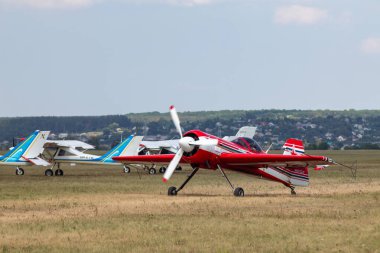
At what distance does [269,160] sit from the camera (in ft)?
107

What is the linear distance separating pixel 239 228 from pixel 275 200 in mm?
8807

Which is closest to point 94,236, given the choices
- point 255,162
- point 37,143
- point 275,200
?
point 275,200

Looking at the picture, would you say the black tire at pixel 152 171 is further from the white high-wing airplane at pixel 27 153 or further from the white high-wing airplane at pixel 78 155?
the white high-wing airplane at pixel 27 153

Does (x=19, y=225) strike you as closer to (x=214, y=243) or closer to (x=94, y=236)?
(x=94, y=236)

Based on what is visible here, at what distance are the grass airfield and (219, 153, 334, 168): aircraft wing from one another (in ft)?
3.85

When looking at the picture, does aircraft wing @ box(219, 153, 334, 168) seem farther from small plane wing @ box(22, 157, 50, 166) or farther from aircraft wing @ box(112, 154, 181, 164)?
small plane wing @ box(22, 157, 50, 166)

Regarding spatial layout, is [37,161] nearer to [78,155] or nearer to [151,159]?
[78,155]

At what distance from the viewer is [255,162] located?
108ft

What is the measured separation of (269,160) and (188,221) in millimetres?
9690

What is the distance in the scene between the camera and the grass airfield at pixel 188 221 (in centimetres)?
1927

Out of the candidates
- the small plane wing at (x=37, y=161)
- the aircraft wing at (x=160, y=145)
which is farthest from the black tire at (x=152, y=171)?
the aircraft wing at (x=160, y=145)

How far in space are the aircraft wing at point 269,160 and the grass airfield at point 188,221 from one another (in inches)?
46.1

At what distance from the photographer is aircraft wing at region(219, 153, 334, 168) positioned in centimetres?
3209

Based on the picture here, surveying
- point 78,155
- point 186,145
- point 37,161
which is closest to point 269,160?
point 186,145
